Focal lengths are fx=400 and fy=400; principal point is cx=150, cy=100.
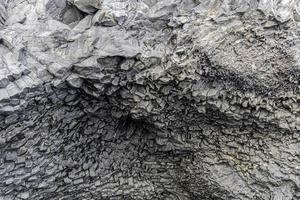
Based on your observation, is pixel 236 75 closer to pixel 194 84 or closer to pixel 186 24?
pixel 194 84

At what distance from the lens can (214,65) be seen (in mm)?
2211

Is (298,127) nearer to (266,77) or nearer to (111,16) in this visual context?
(266,77)

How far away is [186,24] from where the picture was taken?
7.14ft

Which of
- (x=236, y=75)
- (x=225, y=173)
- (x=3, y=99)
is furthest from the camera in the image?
(x=225, y=173)

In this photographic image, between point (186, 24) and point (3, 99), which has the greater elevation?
point (186, 24)

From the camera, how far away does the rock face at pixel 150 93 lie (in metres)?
2.17

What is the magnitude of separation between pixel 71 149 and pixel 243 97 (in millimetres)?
1107

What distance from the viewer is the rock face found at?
2170 mm

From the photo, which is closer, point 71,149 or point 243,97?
point 243,97

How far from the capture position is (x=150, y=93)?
7.62ft

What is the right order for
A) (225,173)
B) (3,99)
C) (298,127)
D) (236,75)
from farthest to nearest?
(225,173), (298,127), (236,75), (3,99)

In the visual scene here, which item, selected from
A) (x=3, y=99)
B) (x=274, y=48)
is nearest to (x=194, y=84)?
(x=274, y=48)

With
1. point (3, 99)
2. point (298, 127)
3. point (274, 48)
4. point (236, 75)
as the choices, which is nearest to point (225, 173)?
point (298, 127)

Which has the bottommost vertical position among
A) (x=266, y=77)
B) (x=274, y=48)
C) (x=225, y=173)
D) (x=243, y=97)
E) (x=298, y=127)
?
(x=225, y=173)
